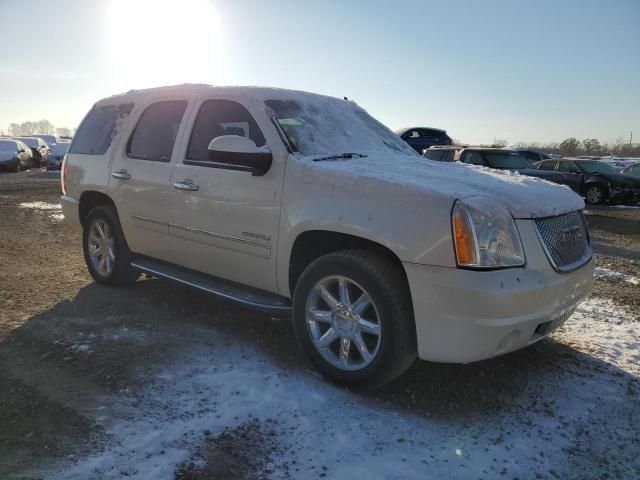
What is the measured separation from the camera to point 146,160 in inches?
181

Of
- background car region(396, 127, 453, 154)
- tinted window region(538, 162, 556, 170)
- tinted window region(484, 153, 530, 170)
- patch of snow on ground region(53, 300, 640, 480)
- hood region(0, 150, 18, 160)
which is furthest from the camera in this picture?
hood region(0, 150, 18, 160)

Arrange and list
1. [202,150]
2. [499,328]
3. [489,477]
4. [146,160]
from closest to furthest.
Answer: [489,477] < [499,328] < [202,150] < [146,160]

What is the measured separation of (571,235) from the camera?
330 cm

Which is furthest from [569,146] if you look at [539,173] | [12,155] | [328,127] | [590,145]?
[328,127]

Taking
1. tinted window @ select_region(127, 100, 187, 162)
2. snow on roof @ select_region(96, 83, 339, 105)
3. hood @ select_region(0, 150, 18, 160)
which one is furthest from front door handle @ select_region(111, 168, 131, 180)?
hood @ select_region(0, 150, 18, 160)

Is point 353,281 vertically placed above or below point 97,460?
above

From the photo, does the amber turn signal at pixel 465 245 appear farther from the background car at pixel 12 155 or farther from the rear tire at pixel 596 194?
the background car at pixel 12 155

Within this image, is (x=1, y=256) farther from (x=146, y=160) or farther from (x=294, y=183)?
(x=294, y=183)

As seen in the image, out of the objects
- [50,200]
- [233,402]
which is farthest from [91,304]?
[50,200]

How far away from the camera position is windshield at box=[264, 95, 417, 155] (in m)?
3.82

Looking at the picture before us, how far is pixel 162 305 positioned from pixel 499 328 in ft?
10.5

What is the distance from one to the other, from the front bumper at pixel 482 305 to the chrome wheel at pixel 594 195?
48.3 ft

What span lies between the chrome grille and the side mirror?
177 centimetres

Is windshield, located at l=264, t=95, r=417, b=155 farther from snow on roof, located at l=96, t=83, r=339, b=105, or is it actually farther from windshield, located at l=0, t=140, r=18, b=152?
windshield, located at l=0, t=140, r=18, b=152
